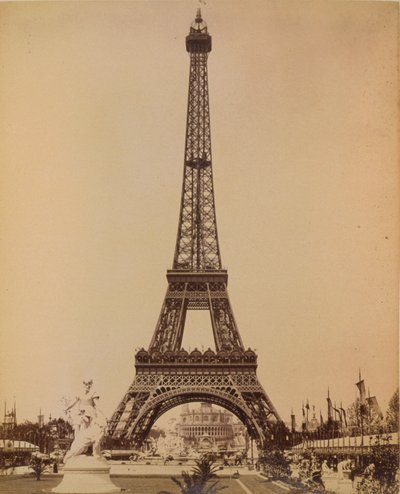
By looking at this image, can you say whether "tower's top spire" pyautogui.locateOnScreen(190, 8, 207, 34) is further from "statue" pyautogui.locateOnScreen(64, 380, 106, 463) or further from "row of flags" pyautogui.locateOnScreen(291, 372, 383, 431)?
"row of flags" pyautogui.locateOnScreen(291, 372, 383, 431)

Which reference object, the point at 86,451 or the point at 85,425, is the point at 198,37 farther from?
the point at 86,451

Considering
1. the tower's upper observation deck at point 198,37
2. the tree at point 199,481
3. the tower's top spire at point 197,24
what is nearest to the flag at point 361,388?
the tree at point 199,481

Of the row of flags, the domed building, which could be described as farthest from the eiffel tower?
the row of flags

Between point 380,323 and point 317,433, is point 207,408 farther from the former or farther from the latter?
point 380,323

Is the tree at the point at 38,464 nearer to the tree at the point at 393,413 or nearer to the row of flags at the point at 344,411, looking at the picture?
the row of flags at the point at 344,411

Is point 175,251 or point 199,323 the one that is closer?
point 175,251

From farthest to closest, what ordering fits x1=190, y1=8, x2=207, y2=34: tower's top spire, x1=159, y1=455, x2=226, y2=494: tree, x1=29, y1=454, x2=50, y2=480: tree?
x1=190, y1=8, x2=207, y2=34: tower's top spire < x1=29, y1=454, x2=50, y2=480: tree < x1=159, y1=455, x2=226, y2=494: tree

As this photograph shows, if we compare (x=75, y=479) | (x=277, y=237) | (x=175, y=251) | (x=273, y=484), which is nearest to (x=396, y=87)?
(x=277, y=237)
